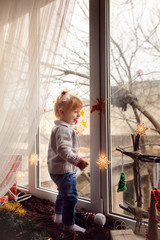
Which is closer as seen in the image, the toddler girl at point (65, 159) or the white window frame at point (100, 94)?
the toddler girl at point (65, 159)

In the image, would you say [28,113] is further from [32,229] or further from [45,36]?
[32,229]

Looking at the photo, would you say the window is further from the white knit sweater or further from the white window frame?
the white knit sweater

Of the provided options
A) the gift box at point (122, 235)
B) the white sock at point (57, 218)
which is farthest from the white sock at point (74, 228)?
the gift box at point (122, 235)

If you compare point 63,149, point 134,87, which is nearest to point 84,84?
point 134,87

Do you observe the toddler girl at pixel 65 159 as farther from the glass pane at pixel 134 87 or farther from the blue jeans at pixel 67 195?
the glass pane at pixel 134 87

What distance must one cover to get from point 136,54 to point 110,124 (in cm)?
40

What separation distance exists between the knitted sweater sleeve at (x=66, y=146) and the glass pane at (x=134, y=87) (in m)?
0.23

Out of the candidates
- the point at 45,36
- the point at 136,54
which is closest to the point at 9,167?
the point at 45,36

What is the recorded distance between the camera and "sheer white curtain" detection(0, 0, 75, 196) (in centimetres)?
118

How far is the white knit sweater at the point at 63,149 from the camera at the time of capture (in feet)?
3.96

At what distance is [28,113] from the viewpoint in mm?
1242

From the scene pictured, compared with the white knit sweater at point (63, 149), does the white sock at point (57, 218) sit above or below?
below

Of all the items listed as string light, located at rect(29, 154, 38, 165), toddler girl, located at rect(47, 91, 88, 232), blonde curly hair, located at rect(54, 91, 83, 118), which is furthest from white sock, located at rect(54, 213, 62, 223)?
blonde curly hair, located at rect(54, 91, 83, 118)

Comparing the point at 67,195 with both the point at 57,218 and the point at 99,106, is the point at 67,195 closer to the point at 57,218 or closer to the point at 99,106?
the point at 57,218
